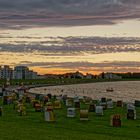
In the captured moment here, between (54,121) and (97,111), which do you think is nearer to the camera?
(54,121)

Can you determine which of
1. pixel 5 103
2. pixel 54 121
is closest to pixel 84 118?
pixel 54 121

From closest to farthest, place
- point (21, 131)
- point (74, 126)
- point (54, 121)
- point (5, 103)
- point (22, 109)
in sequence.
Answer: point (21, 131), point (74, 126), point (54, 121), point (22, 109), point (5, 103)

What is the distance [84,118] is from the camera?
42.5 m

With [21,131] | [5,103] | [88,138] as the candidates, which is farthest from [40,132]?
[5,103]

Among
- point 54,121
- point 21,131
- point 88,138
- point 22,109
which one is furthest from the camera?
point 22,109

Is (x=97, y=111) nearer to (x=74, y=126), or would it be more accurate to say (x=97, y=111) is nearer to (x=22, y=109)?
(x=22, y=109)

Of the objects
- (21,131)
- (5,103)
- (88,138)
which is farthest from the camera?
(5,103)

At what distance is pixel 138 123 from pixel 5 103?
30.8 m

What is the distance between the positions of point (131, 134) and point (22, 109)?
17330 mm

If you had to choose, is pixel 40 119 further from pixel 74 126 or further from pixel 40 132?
pixel 40 132

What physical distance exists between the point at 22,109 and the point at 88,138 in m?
19.2

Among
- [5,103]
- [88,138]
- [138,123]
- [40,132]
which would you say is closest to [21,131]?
[40,132]

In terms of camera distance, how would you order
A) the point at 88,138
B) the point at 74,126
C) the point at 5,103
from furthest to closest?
the point at 5,103
the point at 74,126
the point at 88,138

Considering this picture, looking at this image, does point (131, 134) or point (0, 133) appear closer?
point (0, 133)
